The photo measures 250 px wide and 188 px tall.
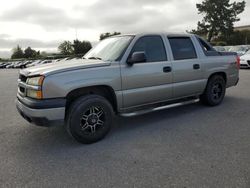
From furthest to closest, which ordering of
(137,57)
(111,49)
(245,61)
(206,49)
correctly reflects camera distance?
1. (245,61)
2. (206,49)
3. (111,49)
4. (137,57)

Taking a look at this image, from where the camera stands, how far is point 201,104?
593 centimetres

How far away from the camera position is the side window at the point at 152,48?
14.1ft

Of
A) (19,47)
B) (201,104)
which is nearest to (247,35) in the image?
(201,104)

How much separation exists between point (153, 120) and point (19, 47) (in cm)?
10458

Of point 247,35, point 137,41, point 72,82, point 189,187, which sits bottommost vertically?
point 189,187

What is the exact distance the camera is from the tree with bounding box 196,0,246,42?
4997cm

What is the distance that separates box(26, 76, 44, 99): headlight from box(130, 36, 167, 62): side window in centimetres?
170

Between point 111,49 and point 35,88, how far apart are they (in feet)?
5.36

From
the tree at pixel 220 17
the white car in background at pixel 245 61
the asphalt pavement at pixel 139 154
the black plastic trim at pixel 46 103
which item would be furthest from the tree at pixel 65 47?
the black plastic trim at pixel 46 103

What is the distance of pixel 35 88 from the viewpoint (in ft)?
11.2

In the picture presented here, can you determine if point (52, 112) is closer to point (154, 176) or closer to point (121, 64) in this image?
point (121, 64)

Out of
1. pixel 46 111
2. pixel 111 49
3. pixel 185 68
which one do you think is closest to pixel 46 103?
pixel 46 111

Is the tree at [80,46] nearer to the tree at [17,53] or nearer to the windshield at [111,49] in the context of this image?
the tree at [17,53]

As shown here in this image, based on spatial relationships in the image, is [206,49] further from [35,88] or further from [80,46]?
[80,46]
